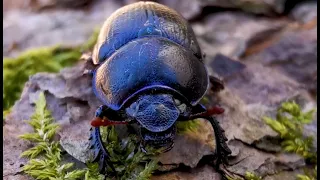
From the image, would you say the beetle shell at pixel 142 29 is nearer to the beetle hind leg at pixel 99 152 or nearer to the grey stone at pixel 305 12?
the beetle hind leg at pixel 99 152

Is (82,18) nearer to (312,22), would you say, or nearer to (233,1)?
(233,1)

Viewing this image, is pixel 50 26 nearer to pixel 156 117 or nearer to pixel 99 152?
pixel 99 152

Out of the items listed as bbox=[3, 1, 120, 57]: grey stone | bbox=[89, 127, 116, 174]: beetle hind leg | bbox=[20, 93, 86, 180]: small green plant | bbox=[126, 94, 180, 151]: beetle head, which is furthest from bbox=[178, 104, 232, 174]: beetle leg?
bbox=[3, 1, 120, 57]: grey stone

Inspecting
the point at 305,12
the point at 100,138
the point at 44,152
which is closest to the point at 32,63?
the point at 44,152

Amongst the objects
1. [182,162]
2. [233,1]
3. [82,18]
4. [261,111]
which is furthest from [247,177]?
[82,18]

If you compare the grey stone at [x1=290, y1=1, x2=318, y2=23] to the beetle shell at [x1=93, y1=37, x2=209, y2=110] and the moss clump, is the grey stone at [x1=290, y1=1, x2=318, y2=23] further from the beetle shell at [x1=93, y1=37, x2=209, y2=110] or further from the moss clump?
the beetle shell at [x1=93, y1=37, x2=209, y2=110]
